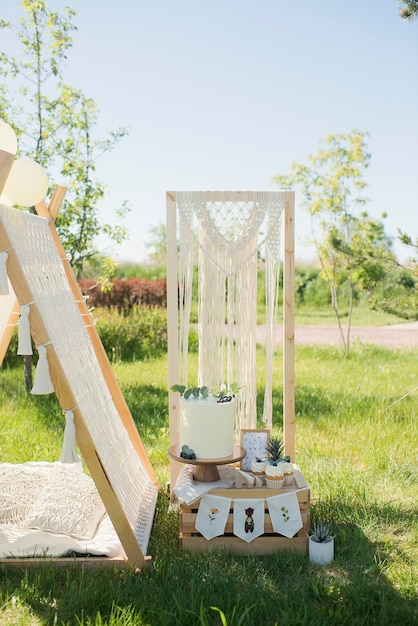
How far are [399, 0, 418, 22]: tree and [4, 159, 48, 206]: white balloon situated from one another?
252cm

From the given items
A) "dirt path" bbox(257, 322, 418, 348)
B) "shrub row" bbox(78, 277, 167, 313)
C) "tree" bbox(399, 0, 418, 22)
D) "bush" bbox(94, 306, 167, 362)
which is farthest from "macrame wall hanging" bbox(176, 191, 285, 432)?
"shrub row" bbox(78, 277, 167, 313)

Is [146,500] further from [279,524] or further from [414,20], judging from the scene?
[414,20]

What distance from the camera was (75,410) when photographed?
7.80 ft

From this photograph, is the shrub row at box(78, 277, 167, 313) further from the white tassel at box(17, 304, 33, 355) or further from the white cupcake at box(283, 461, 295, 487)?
the white tassel at box(17, 304, 33, 355)

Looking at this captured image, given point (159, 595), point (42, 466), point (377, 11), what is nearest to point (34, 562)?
point (159, 595)

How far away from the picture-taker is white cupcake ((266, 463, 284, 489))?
9.27 ft

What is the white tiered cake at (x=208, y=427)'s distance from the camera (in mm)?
2748

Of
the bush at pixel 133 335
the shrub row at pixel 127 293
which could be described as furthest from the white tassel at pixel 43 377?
the shrub row at pixel 127 293

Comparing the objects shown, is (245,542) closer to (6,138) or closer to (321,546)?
(321,546)

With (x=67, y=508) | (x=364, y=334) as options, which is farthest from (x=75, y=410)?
(x=364, y=334)

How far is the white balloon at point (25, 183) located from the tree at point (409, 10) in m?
2.52

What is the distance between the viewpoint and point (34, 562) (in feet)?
8.36

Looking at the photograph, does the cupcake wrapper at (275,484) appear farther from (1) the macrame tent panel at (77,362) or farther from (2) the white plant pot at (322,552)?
(1) the macrame tent panel at (77,362)

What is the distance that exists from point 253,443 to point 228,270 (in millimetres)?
879
